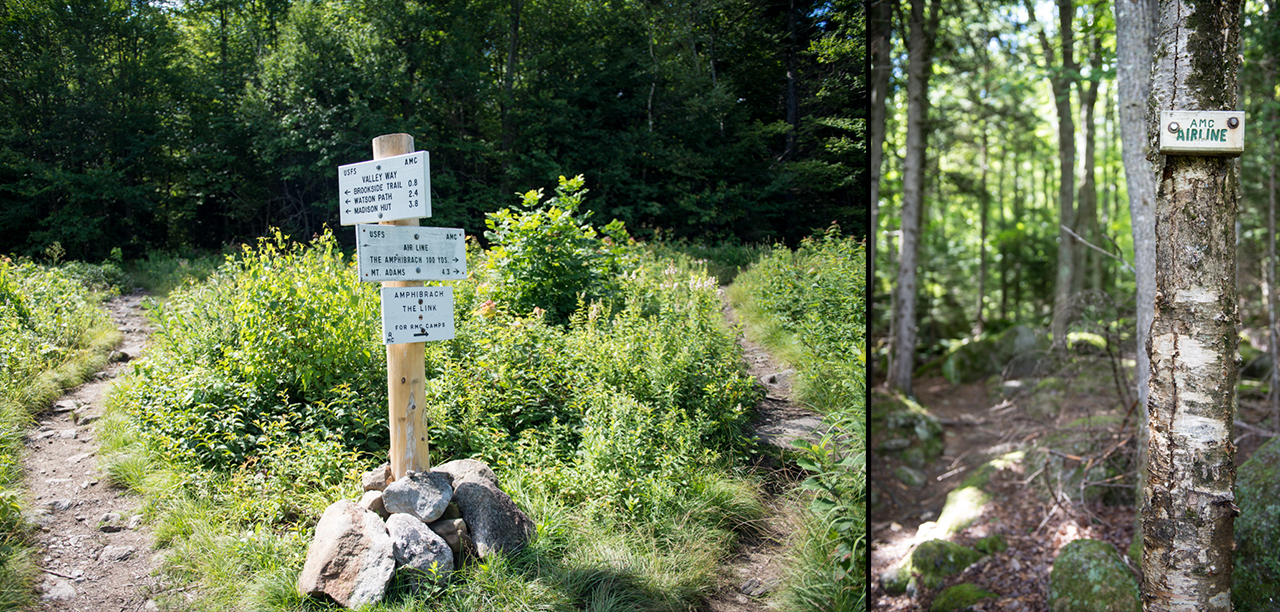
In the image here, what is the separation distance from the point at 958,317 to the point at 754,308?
49.7ft

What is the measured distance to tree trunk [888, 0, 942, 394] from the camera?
998 centimetres

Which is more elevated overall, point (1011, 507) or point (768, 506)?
point (768, 506)

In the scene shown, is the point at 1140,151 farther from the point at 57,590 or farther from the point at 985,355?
the point at 985,355

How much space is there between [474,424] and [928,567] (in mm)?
4701

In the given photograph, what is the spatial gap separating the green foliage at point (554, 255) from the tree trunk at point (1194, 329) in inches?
94.6

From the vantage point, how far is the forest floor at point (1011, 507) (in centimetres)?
598

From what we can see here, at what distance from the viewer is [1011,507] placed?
24.3 feet

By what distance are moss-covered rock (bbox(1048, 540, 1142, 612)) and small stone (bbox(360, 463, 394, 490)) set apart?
4.58 meters

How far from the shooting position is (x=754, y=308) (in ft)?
11.6

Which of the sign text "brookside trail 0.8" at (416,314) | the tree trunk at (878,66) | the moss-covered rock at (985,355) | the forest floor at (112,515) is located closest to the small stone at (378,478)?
the sign text "brookside trail 0.8" at (416,314)

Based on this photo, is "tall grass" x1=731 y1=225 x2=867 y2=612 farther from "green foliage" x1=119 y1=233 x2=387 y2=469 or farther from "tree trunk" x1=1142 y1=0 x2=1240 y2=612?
"green foliage" x1=119 y1=233 x2=387 y2=469

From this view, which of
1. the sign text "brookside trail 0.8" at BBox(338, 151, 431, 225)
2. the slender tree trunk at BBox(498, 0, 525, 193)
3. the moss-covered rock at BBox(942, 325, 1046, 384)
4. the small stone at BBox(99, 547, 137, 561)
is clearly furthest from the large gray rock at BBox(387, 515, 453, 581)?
the moss-covered rock at BBox(942, 325, 1046, 384)

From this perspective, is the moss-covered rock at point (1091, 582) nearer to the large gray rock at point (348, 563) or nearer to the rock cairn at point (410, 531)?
the rock cairn at point (410, 531)

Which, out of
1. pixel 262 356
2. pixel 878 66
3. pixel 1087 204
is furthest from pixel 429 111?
pixel 1087 204
